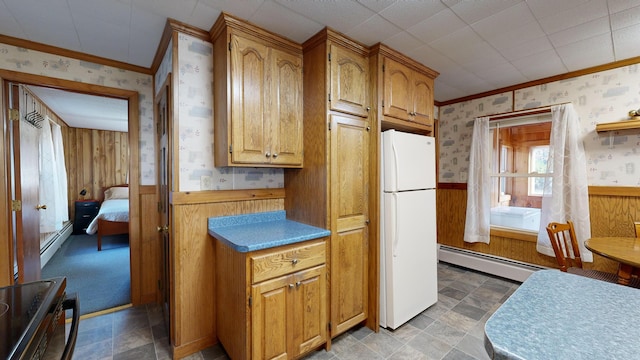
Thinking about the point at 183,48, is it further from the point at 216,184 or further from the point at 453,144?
the point at 453,144

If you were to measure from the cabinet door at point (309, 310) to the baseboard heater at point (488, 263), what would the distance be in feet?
8.24

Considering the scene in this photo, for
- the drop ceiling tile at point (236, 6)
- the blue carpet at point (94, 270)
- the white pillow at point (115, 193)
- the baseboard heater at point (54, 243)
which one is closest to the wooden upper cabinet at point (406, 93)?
the drop ceiling tile at point (236, 6)

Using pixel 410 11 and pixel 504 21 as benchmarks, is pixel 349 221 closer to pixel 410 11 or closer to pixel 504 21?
pixel 410 11

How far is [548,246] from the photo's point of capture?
2.90 m

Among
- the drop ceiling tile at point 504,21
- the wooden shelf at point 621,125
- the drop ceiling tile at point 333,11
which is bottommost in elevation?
the wooden shelf at point 621,125

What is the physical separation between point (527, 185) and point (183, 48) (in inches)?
156

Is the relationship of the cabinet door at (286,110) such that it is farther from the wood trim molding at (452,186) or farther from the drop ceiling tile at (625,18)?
the wood trim molding at (452,186)

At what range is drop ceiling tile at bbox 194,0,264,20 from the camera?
5.26ft

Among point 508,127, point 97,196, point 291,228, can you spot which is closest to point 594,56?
point 508,127

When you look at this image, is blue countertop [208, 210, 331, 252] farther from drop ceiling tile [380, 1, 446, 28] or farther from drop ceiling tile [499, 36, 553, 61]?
drop ceiling tile [499, 36, 553, 61]

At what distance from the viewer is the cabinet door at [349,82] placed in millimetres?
1967

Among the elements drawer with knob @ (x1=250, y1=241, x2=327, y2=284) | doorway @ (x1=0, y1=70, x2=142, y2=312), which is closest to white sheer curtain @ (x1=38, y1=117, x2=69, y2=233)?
doorway @ (x1=0, y1=70, x2=142, y2=312)

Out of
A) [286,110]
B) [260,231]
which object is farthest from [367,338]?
[286,110]

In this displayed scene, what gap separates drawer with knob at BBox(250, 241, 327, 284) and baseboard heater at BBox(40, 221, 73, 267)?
12.6ft
